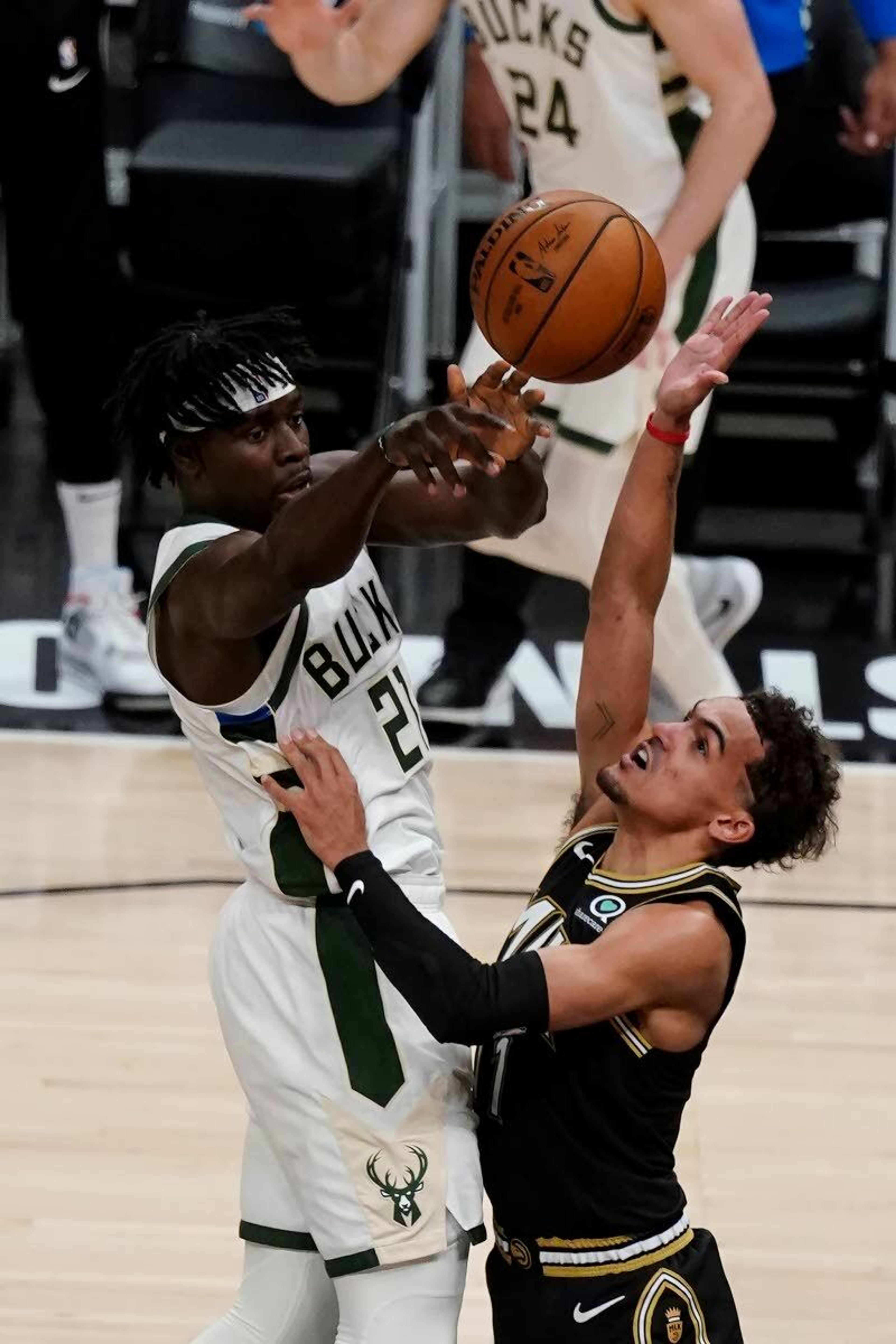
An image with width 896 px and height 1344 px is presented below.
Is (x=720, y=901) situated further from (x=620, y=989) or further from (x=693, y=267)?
(x=693, y=267)

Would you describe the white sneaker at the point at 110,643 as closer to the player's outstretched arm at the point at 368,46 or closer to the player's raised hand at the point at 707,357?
the player's outstretched arm at the point at 368,46

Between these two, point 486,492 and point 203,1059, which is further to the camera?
point 203,1059

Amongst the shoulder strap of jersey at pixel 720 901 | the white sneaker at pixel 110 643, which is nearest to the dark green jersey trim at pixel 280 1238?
the shoulder strap of jersey at pixel 720 901

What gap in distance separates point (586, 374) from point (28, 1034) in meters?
2.08

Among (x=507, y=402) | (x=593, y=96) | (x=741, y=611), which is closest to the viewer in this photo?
(x=507, y=402)

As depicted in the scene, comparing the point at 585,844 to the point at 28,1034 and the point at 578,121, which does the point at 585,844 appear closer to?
the point at 28,1034

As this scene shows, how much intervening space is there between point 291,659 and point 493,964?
43 cm

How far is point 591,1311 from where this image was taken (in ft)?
8.97

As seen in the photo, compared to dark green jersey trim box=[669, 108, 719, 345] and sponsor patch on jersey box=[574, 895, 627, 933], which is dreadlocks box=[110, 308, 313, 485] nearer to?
sponsor patch on jersey box=[574, 895, 627, 933]

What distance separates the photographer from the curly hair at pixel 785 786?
2.75m

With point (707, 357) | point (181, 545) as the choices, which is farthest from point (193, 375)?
point (707, 357)

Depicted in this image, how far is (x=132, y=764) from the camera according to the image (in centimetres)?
592

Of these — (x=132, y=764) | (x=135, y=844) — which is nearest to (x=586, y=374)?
(x=135, y=844)

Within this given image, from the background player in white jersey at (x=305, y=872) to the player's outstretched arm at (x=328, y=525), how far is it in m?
0.04
